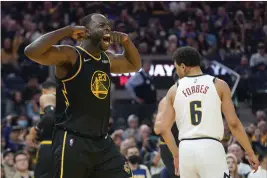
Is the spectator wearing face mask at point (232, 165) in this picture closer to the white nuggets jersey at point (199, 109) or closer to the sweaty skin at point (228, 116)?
the sweaty skin at point (228, 116)

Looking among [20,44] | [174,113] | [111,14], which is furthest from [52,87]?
[111,14]

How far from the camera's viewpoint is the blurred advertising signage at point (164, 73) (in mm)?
16828

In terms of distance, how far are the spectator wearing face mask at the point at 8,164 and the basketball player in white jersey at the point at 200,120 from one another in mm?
5941

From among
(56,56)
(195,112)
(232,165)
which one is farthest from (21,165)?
(56,56)

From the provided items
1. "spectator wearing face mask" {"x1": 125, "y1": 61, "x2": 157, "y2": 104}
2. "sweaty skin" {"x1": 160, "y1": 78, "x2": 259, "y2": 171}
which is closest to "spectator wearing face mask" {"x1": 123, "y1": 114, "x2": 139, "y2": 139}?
"spectator wearing face mask" {"x1": 125, "y1": 61, "x2": 157, "y2": 104}

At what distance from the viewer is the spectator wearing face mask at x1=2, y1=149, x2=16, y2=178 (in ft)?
41.1

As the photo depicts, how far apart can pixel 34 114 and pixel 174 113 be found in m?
10.0

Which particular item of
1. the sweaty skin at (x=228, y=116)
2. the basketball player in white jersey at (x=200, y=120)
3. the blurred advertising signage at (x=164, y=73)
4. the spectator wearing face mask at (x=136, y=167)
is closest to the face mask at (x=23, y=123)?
the blurred advertising signage at (x=164, y=73)

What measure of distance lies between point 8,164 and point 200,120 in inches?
257

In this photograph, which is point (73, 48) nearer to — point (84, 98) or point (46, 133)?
point (84, 98)

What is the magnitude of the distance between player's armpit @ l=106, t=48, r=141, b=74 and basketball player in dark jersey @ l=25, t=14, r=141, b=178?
35cm

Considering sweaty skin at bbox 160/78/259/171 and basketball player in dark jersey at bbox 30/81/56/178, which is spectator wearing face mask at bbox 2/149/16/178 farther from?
sweaty skin at bbox 160/78/259/171

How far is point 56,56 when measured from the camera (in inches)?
245

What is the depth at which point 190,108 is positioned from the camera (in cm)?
698
